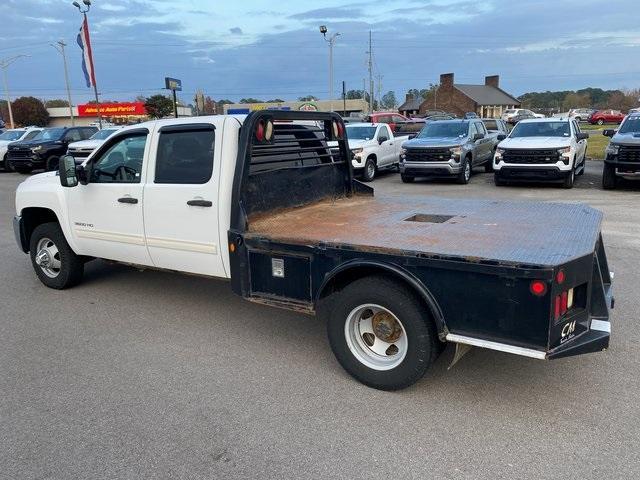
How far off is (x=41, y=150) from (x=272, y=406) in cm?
2093

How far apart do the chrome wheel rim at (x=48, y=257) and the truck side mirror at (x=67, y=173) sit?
1.10 m

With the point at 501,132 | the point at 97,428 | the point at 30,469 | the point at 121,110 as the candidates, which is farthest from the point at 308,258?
the point at 121,110

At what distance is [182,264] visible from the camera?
4855mm

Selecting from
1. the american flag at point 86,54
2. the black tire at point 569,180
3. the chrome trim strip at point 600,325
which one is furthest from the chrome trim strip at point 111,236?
Result: the american flag at point 86,54

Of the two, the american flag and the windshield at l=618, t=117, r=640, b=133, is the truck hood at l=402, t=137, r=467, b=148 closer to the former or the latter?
the windshield at l=618, t=117, r=640, b=133

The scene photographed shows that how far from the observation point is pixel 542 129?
15.0 meters

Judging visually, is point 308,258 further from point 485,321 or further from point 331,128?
point 331,128

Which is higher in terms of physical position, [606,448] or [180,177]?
[180,177]

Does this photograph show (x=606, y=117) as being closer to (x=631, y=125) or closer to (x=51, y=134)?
(x=631, y=125)

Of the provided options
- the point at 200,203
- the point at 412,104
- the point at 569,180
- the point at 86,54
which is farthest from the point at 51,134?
the point at 412,104

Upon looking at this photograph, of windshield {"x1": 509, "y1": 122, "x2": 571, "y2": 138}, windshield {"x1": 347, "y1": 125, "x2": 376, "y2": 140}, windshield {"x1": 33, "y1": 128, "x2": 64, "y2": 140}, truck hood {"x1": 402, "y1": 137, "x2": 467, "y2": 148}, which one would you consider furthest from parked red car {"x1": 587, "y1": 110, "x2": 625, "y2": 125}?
windshield {"x1": 33, "y1": 128, "x2": 64, "y2": 140}

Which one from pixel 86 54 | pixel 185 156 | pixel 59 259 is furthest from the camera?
pixel 86 54

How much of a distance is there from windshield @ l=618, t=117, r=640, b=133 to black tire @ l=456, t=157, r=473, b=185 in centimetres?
395

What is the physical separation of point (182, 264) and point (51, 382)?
1429mm
